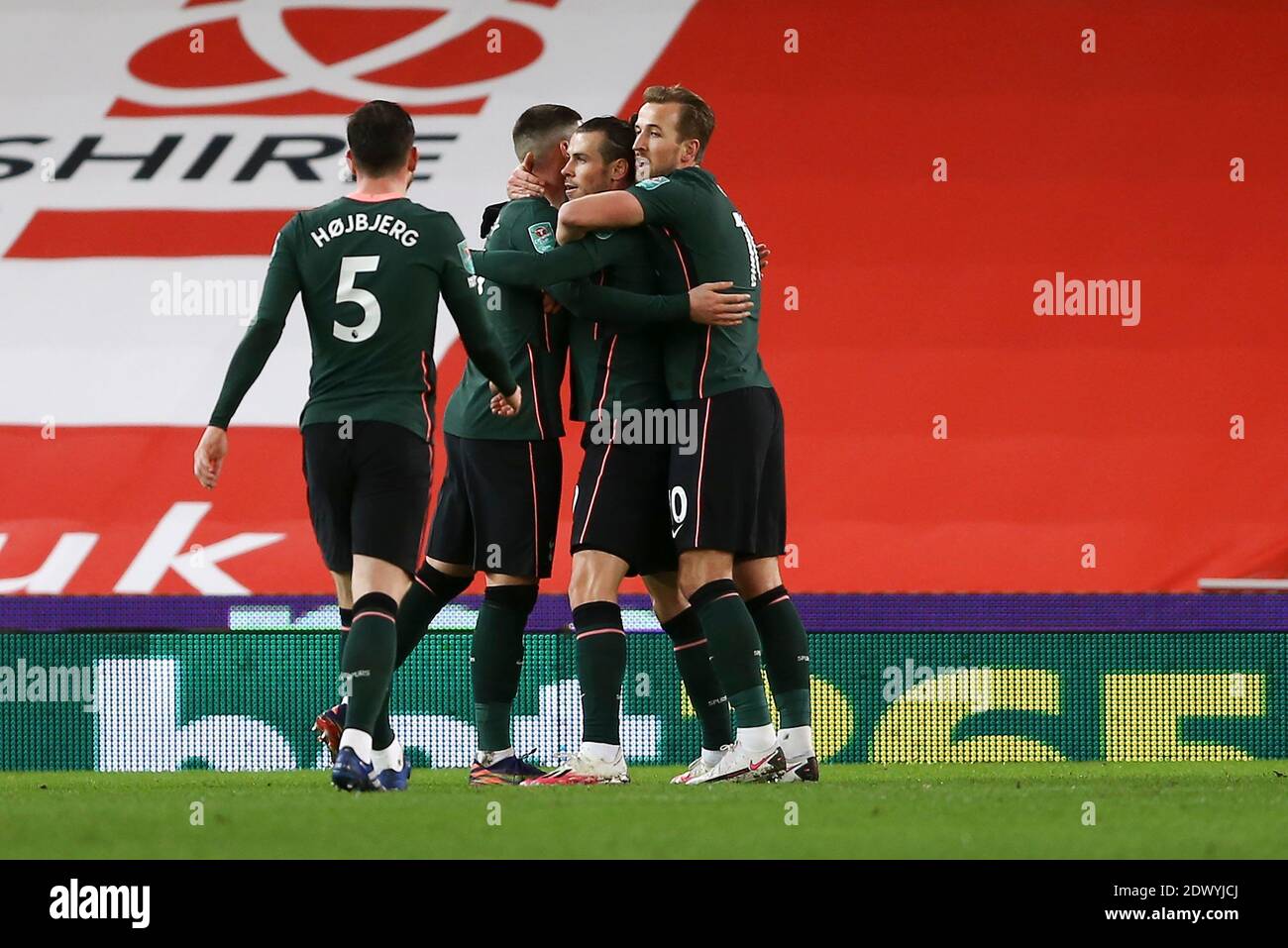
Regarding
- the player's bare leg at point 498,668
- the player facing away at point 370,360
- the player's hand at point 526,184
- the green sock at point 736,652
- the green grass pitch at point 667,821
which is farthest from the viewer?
the player's hand at point 526,184

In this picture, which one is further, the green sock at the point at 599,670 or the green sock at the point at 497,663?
the green sock at the point at 497,663

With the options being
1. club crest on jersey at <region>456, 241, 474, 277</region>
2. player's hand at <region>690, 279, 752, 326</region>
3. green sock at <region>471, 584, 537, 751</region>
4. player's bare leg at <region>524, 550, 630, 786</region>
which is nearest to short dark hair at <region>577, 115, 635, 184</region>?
player's hand at <region>690, 279, 752, 326</region>

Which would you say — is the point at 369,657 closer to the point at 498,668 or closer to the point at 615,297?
the point at 498,668

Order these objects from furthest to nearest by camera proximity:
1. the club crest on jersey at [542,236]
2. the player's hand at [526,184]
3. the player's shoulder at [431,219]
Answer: the player's hand at [526,184]
the club crest on jersey at [542,236]
the player's shoulder at [431,219]

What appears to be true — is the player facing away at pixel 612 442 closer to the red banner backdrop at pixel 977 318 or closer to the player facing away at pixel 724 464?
the player facing away at pixel 724 464

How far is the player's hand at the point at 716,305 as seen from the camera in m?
4.76

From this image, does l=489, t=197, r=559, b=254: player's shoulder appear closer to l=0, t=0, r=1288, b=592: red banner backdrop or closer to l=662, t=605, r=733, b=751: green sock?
l=662, t=605, r=733, b=751: green sock

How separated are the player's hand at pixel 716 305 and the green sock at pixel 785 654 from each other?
701mm

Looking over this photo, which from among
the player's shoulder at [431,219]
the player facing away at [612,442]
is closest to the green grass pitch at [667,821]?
the player facing away at [612,442]

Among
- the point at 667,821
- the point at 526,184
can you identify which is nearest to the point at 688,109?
the point at 526,184

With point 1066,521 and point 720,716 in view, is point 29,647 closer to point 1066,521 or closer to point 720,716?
point 720,716

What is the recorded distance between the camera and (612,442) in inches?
189

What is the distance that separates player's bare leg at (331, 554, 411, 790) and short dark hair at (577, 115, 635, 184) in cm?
132

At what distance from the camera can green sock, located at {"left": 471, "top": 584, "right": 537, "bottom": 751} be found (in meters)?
5.05
